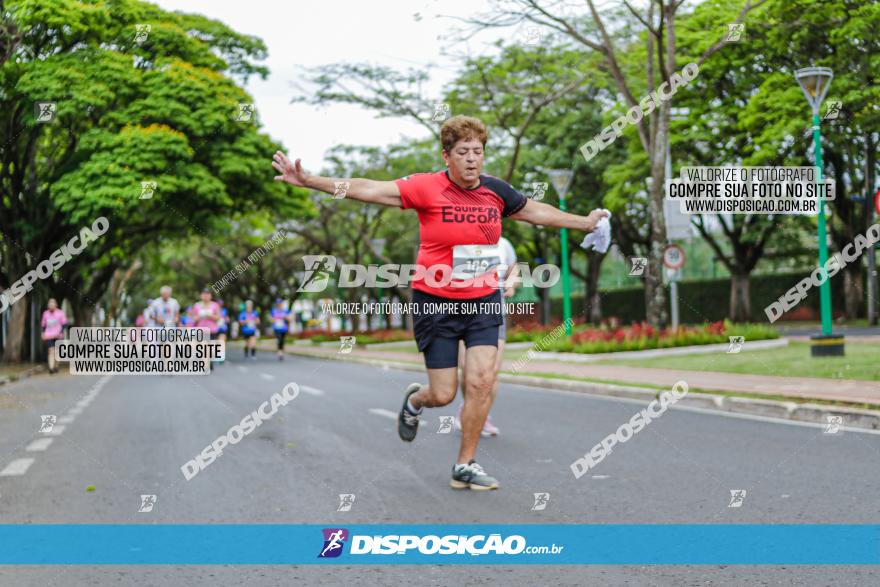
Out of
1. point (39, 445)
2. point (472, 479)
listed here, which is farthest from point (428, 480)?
point (39, 445)

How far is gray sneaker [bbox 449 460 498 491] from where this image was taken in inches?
220

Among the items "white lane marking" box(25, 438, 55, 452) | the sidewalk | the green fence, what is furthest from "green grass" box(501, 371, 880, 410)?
the green fence

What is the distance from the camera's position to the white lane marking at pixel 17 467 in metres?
6.78

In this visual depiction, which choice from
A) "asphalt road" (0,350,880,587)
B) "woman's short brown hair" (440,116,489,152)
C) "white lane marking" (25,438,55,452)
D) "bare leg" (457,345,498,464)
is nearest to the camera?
"asphalt road" (0,350,880,587)

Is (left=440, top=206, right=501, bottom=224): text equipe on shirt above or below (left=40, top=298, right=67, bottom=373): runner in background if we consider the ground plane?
above

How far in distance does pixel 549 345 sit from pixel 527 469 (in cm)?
1466

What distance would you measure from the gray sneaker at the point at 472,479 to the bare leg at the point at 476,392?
0.21ft

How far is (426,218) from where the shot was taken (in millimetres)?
5254

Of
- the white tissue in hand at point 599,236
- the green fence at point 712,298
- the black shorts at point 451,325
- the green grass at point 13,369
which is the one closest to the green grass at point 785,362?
the white tissue in hand at point 599,236

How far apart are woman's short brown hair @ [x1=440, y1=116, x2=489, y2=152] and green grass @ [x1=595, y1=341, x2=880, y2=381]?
772 cm

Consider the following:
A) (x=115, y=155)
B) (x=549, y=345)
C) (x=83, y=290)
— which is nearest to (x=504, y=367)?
(x=549, y=345)

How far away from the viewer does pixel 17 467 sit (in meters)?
7.07

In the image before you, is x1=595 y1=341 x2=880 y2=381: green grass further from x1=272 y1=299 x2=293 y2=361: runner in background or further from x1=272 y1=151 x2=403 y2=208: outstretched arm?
x1=272 y1=299 x2=293 y2=361: runner in background
